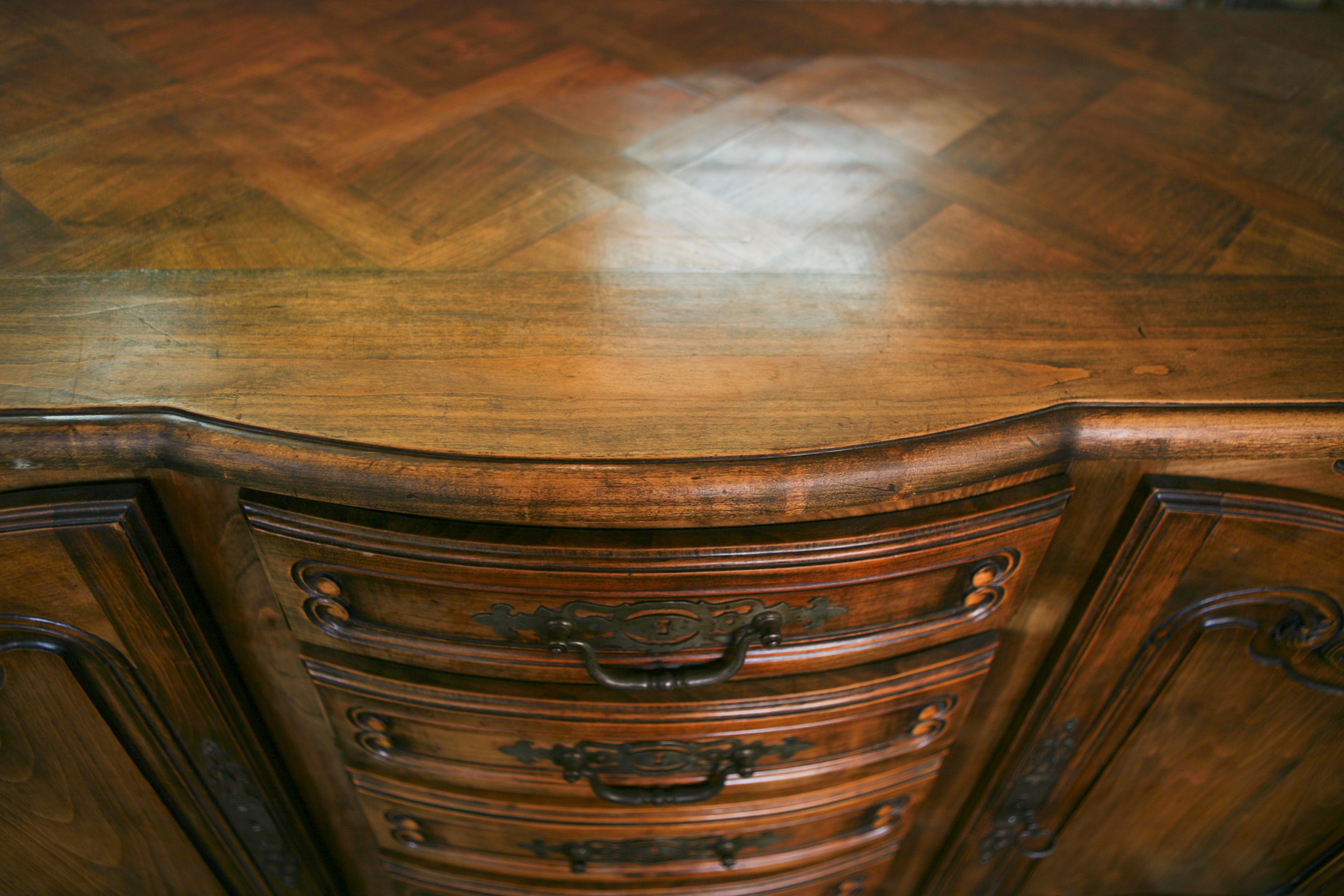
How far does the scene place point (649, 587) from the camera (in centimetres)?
37

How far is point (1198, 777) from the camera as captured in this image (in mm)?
555

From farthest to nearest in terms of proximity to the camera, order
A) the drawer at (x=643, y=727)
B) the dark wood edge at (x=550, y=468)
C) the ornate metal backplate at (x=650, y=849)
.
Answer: the ornate metal backplate at (x=650, y=849), the drawer at (x=643, y=727), the dark wood edge at (x=550, y=468)

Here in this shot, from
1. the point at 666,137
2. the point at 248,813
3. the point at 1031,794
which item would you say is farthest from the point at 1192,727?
the point at 248,813

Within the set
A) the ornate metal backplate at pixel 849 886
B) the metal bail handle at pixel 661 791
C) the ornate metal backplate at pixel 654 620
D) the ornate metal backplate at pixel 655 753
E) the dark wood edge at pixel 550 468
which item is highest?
the dark wood edge at pixel 550 468

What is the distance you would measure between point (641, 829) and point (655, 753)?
0.31 ft

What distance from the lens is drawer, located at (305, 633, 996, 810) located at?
438 millimetres

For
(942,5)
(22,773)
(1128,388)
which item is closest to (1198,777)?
(1128,388)

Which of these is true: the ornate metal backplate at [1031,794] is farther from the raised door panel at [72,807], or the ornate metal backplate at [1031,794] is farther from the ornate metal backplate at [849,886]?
the raised door panel at [72,807]

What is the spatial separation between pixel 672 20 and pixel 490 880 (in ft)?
2.12

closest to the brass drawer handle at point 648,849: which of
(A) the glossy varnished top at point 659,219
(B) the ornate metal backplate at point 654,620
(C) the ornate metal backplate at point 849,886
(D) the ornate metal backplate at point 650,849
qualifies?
(D) the ornate metal backplate at point 650,849

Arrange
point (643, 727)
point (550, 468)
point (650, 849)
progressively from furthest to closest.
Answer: point (650, 849)
point (643, 727)
point (550, 468)

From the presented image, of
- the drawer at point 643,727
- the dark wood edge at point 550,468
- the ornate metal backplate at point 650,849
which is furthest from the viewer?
the ornate metal backplate at point 650,849

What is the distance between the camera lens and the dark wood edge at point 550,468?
328mm

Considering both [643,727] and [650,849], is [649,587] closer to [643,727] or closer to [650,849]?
[643,727]
